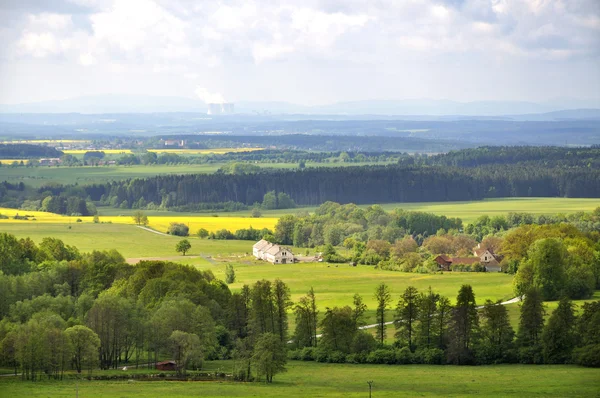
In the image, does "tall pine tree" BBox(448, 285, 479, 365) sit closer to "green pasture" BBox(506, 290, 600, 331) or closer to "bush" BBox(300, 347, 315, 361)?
"green pasture" BBox(506, 290, 600, 331)

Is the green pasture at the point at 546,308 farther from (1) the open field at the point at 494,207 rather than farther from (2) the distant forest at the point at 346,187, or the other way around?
(2) the distant forest at the point at 346,187

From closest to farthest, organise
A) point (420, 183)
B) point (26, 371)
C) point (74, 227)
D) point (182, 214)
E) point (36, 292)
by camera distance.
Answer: point (26, 371), point (36, 292), point (74, 227), point (182, 214), point (420, 183)

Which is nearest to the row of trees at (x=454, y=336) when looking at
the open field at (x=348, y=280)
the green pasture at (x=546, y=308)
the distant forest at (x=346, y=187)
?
the green pasture at (x=546, y=308)

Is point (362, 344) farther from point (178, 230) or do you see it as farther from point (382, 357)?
point (178, 230)

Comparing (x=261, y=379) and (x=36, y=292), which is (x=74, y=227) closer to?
(x=36, y=292)

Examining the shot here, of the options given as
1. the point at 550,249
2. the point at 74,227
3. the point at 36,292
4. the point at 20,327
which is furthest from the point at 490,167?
the point at 20,327

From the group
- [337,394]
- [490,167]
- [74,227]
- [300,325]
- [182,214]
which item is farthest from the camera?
[490,167]
